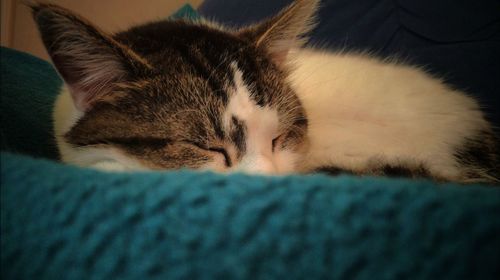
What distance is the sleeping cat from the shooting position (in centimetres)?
59

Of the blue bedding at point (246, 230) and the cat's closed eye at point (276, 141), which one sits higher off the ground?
the cat's closed eye at point (276, 141)

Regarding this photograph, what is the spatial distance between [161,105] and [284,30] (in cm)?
38

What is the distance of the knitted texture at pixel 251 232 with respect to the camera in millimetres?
257

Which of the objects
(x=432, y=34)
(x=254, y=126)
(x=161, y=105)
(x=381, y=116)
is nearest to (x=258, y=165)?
(x=254, y=126)

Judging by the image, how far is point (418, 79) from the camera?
0.82 m

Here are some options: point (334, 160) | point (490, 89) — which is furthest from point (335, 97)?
point (490, 89)

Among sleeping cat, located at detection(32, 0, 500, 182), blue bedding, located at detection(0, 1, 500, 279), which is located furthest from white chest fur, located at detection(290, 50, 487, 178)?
blue bedding, located at detection(0, 1, 500, 279)

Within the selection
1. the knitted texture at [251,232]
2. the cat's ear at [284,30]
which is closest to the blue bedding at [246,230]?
the knitted texture at [251,232]


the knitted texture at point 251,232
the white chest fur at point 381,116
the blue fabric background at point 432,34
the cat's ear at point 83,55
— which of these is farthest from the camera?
the blue fabric background at point 432,34

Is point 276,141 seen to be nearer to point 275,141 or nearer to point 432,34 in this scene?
point 275,141

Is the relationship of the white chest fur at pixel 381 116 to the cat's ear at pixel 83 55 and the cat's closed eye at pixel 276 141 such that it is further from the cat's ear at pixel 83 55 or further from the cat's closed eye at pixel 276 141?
the cat's ear at pixel 83 55

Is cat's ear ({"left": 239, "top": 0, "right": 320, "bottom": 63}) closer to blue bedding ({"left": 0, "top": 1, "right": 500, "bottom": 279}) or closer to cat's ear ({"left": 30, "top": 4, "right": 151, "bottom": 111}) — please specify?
cat's ear ({"left": 30, "top": 4, "right": 151, "bottom": 111})

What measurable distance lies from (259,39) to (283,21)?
0.07 metres

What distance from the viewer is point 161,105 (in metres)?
0.60
